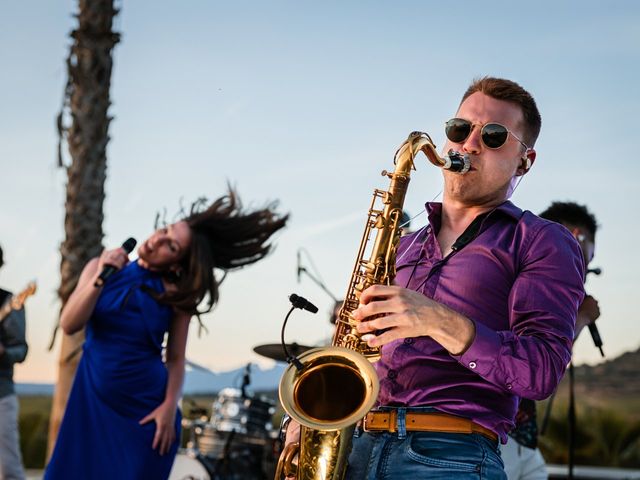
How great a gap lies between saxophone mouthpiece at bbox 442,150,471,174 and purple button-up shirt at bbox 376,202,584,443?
0.54 feet

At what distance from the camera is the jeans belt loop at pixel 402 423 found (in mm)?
2367

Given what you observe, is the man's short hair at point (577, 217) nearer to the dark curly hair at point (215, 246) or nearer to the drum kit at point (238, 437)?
the dark curly hair at point (215, 246)

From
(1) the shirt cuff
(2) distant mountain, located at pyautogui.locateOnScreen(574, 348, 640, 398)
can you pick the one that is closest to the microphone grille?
(1) the shirt cuff

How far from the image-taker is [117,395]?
194 inches

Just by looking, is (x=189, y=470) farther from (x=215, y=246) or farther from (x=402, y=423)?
(x=402, y=423)

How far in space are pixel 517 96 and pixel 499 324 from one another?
31.0 inches

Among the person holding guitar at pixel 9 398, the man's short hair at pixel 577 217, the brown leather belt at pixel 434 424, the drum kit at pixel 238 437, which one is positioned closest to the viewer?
the brown leather belt at pixel 434 424

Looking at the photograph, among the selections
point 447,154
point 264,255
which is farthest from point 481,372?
point 264,255

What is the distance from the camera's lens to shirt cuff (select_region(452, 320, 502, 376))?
2.19m

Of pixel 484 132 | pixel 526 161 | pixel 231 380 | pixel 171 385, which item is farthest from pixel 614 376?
pixel 484 132

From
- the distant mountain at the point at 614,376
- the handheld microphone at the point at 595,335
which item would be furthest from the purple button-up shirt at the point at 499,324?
the distant mountain at the point at 614,376

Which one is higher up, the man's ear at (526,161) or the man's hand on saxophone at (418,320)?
the man's ear at (526,161)

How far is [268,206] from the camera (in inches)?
240

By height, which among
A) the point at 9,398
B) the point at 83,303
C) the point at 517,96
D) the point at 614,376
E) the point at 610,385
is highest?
the point at 517,96
